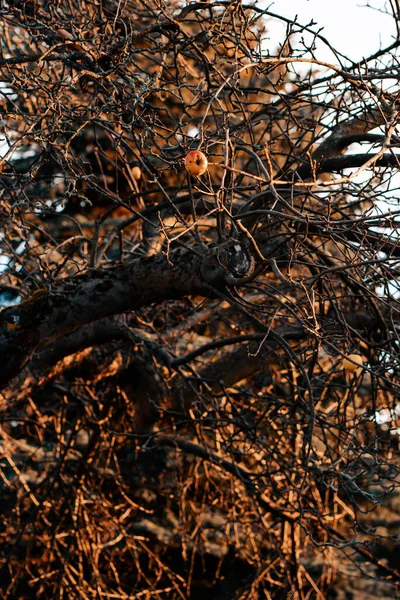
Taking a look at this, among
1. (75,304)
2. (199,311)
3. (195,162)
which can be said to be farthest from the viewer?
(199,311)

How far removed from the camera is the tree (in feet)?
8.98

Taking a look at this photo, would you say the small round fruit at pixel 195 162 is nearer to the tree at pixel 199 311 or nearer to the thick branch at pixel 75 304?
the tree at pixel 199 311

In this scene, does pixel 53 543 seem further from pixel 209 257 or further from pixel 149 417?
pixel 209 257

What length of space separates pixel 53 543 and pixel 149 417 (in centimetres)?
121

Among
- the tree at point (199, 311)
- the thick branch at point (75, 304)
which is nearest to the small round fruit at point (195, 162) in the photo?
the tree at point (199, 311)

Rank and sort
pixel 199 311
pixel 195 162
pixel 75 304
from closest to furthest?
pixel 195 162 < pixel 75 304 < pixel 199 311

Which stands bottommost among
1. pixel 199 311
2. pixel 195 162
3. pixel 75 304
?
pixel 195 162

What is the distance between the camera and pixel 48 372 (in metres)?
4.10

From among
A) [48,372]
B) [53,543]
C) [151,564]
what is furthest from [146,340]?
[151,564]

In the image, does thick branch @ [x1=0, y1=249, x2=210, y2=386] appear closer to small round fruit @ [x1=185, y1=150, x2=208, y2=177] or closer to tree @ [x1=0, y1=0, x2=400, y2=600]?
tree @ [x1=0, y1=0, x2=400, y2=600]

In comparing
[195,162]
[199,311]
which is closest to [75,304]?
[195,162]

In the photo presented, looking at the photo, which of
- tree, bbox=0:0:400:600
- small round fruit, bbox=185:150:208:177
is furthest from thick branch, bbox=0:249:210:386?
small round fruit, bbox=185:150:208:177

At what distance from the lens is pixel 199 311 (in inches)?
189

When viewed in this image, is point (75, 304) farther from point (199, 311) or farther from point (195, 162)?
point (199, 311)
